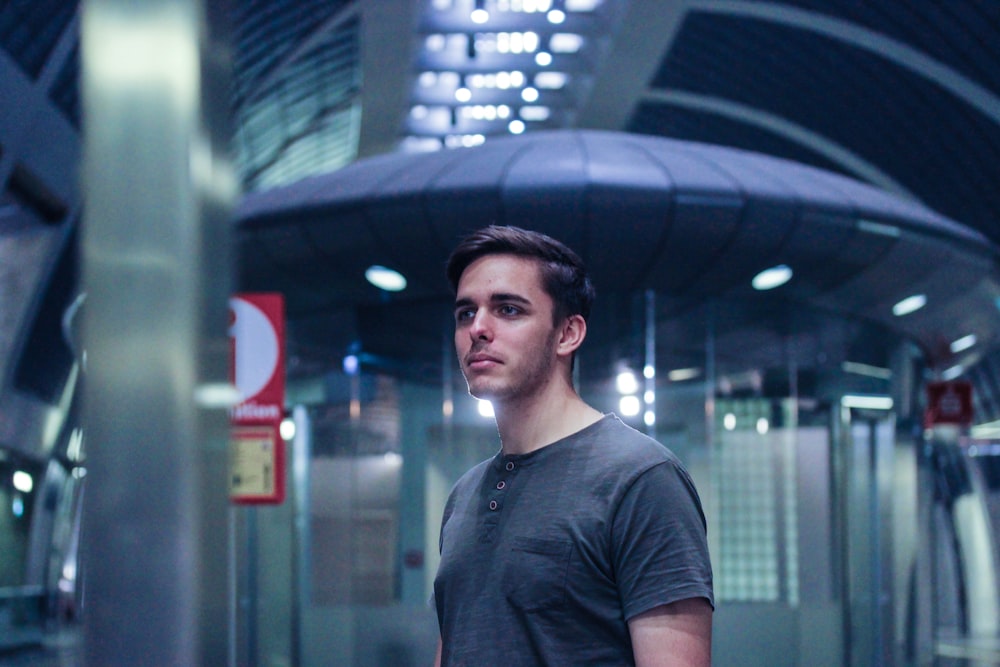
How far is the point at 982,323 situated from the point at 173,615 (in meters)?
13.5

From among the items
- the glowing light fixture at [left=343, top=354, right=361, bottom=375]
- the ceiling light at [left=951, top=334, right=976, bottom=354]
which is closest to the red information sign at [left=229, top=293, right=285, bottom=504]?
the glowing light fixture at [left=343, top=354, right=361, bottom=375]

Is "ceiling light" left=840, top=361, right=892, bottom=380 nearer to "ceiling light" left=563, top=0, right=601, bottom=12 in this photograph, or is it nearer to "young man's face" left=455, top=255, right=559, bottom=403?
"young man's face" left=455, top=255, right=559, bottom=403

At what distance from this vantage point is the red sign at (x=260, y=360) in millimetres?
6465

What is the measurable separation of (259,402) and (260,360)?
0.22 metres

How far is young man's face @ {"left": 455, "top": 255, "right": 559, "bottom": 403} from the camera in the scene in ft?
7.38

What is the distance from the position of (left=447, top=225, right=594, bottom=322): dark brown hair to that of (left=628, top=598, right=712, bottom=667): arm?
0.57 metres

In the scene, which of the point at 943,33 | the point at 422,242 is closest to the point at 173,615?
the point at 422,242

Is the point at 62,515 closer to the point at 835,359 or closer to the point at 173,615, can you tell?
the point at 835,359

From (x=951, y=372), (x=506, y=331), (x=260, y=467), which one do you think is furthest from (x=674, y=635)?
(x=951, y=372)

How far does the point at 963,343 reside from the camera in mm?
14039

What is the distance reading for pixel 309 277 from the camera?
11219 mm

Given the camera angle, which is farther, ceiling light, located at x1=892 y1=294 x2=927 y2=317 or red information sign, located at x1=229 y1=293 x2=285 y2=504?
ceiling light, located at x1=892 y1=294 x2=927 y2=317

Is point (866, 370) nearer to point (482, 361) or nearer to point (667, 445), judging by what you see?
point (667, 445)

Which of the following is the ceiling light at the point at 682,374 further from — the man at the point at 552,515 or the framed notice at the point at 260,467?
the man at the point at 552,515
